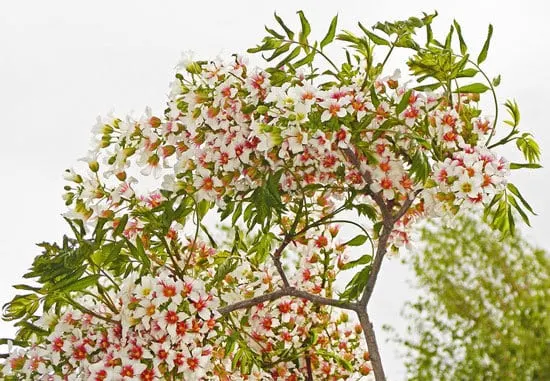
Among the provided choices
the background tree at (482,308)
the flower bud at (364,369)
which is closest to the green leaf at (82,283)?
the flower bud at (364,369)

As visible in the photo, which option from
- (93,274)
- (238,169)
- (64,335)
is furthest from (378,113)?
(64,335)

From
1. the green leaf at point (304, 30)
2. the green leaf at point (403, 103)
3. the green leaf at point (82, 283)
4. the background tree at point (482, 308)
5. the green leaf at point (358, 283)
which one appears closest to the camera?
the green leaf at point (82, 283)

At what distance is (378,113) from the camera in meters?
2.77

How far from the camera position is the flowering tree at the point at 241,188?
8.61ft

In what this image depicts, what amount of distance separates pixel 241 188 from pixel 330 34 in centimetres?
56

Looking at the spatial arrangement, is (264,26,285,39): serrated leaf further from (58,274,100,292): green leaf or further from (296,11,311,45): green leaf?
(58,274,100,292): green leaf

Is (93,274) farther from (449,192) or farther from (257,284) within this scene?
(449,192)

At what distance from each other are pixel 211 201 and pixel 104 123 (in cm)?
44

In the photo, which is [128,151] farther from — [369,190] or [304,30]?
[369,190]

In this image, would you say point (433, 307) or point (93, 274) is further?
point (433, 307)

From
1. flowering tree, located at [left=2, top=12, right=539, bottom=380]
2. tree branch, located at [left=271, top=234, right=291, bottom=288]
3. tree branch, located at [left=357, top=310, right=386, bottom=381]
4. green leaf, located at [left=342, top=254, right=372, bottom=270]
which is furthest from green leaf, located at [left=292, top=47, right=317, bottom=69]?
tree branch, located at [left=357, top=310, right=386, bottom=381]

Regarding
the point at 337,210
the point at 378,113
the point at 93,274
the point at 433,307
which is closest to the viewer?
the point at 93,274

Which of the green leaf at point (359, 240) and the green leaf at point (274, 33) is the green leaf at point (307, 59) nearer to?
the green leaf at point (274, 33)

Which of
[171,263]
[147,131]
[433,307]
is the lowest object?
[171,263]
